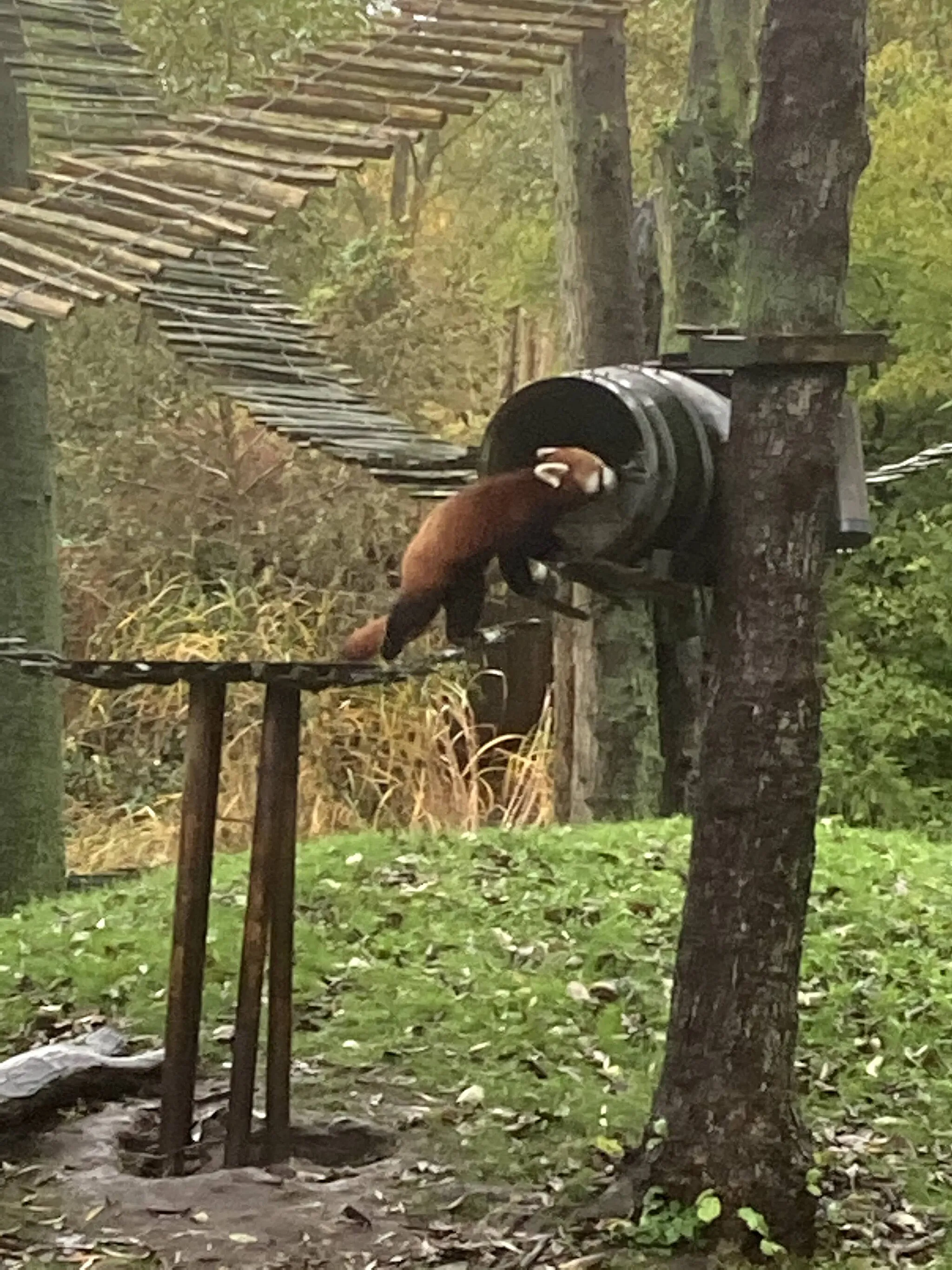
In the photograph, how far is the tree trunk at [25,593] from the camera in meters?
4.90

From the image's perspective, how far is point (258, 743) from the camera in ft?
22.1

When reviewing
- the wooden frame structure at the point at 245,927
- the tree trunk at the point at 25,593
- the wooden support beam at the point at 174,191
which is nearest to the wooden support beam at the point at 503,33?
the wooden support beam at the point at 174,191

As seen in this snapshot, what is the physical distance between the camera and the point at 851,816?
751 cm

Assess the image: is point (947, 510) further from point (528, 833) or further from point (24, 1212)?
point (24, 1212)

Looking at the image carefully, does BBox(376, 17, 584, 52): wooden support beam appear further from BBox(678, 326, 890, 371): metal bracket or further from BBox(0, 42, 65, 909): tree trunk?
BBox(0, 42, 65, 909): tree trunk

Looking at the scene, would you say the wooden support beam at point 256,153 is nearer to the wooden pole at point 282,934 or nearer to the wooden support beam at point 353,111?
the wooden support beam at point 353,111

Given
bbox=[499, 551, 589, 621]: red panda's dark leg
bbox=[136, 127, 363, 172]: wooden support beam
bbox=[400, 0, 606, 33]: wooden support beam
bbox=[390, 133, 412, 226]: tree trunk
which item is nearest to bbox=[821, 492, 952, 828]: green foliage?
bbox=[390, 133, 412, 226]: tree trunk

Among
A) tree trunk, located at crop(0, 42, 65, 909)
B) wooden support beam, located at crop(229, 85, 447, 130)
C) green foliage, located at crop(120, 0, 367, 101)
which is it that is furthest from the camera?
green foliage, located at crop(120, 0, 367, 101)

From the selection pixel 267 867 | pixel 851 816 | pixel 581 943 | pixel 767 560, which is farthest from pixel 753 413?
pixel 851 816

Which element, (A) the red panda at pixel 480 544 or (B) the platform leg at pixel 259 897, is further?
(B) the platform leg at pixel 259 897

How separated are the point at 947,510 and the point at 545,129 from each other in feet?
12.6

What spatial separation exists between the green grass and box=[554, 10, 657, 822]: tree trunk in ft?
2.22

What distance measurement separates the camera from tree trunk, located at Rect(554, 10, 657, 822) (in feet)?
19.2

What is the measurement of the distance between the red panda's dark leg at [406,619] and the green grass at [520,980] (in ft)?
2.94
